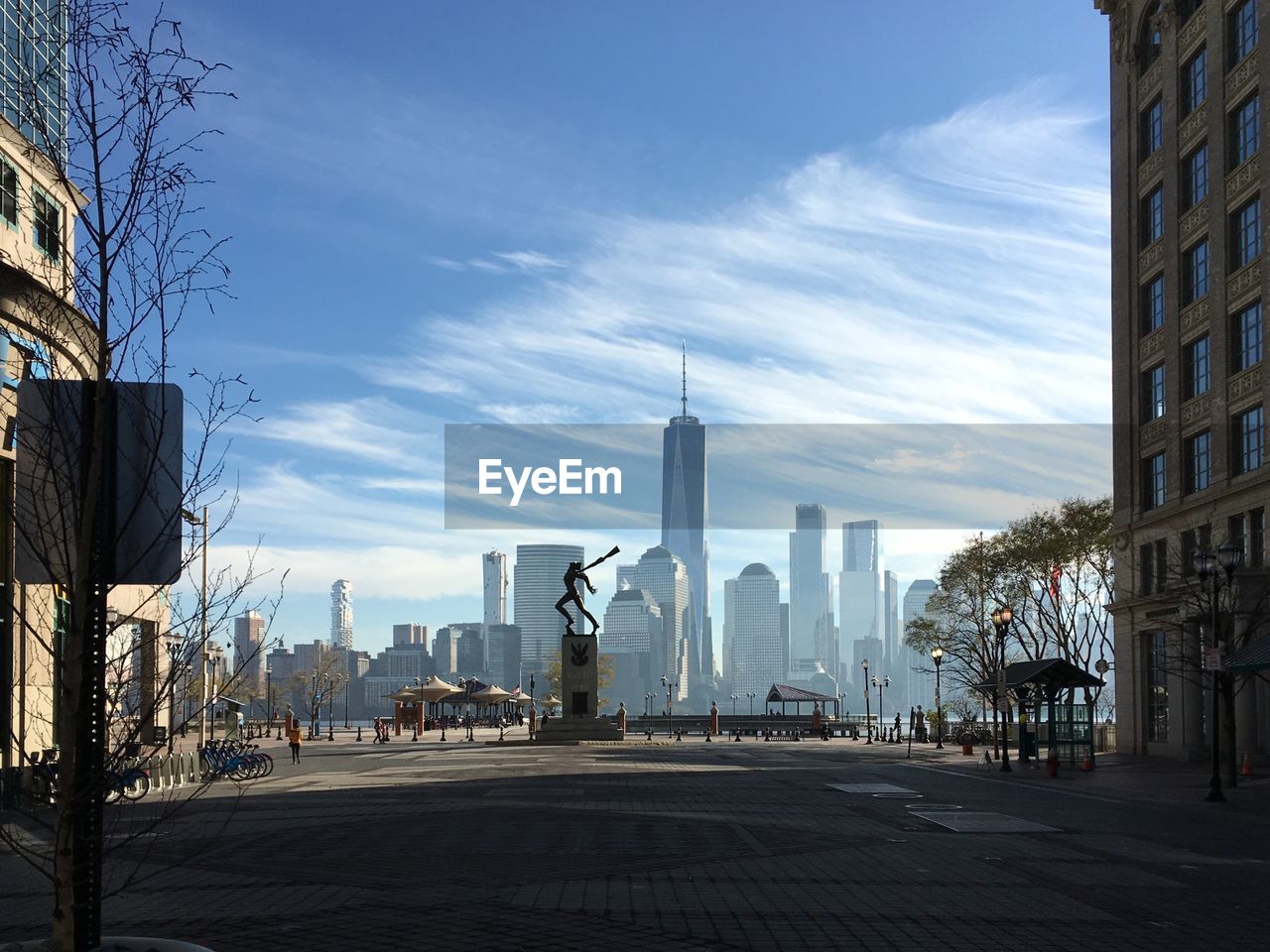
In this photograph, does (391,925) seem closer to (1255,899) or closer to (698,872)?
(698,872)

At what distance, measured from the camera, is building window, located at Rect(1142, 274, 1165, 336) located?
5316 centimetres

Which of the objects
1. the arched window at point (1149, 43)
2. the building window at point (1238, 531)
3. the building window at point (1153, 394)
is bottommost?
the building window at point (1238, 531)

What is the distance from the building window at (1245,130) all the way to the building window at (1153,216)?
5789 millimetres

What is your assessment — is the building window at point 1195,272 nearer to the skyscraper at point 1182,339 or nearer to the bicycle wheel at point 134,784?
the skyscraper at point 1182,339

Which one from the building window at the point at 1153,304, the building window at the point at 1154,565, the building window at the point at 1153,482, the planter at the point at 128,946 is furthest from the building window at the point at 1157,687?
the planter at the point at 128,946

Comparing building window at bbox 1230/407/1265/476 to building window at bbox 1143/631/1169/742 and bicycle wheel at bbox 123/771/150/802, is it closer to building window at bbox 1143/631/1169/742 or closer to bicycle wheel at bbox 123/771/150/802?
building window at bbox 1143/631/1169/742

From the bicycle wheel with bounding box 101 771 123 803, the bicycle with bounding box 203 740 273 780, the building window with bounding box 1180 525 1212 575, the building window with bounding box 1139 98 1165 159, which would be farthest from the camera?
the building window with bounding box 1139 98 1165 159

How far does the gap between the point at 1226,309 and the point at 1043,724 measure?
16127 mm

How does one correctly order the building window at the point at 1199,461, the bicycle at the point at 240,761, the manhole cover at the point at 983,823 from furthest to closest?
the building window at the point at 1199,461 < the bicycle at the point at 240,761 < the manhole cover at the point at 983,823

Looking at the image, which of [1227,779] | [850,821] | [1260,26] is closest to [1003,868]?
[850,821]

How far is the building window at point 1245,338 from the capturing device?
44.9m

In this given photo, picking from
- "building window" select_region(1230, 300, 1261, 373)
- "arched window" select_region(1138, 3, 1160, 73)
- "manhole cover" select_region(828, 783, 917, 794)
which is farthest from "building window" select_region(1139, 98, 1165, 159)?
"manhole cover" select_region(828, 783, 917, 794)

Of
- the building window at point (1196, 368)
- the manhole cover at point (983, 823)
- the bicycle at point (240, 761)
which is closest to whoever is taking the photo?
the manhole cover at point (983, 823)

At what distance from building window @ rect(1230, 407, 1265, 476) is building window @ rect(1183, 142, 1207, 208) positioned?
8826 mm
